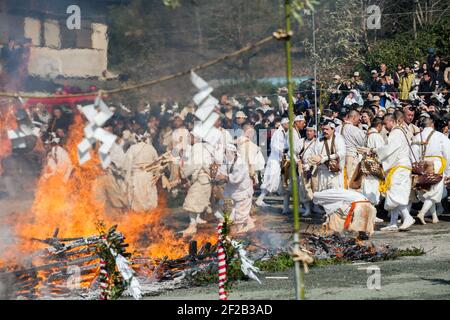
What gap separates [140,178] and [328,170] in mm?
3389

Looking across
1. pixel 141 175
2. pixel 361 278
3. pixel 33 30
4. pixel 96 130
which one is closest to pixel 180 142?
pixel 141 175

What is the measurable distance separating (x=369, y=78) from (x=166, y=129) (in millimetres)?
6813

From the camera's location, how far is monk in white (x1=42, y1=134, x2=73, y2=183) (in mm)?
16400

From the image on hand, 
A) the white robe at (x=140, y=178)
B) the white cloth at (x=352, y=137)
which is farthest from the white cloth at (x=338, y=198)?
the white robe at (x=140, y=178)

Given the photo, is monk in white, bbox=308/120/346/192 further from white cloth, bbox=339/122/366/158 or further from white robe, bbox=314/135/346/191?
white cloth, bbox=339/122/366/158

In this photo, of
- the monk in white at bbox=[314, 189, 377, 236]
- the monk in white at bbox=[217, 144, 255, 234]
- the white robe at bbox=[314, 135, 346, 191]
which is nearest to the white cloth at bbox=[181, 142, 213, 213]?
the monk in white at bbox=[217, 144, 255, 234]

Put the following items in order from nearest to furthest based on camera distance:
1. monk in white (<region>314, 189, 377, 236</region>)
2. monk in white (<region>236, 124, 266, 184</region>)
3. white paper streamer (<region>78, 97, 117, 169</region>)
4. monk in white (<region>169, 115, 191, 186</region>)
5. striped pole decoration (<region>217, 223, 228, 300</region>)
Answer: white paper streamer (<region>78, 97, 117, 169</region>) → striped pole decoration (<region>217, 223, 228, 300</region>) → monk in white (<region>314, 189, 377, 236</region>) → monk in white (<region>169, 115, 191, 186</region>) → monk in white (<region>236, 124, 266, 184</region>)

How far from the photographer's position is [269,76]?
16328mm

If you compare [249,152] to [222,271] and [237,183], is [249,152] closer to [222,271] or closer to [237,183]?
[237,183]

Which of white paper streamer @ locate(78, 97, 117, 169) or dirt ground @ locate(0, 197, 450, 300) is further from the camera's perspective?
dirt ground @ locate(0, 197, 450, 300)

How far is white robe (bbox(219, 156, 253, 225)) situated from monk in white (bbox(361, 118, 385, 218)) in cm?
206

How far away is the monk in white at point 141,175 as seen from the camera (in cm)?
1723

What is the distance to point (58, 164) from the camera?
54.7ft

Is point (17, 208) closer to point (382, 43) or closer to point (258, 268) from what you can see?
point (258, 268)
